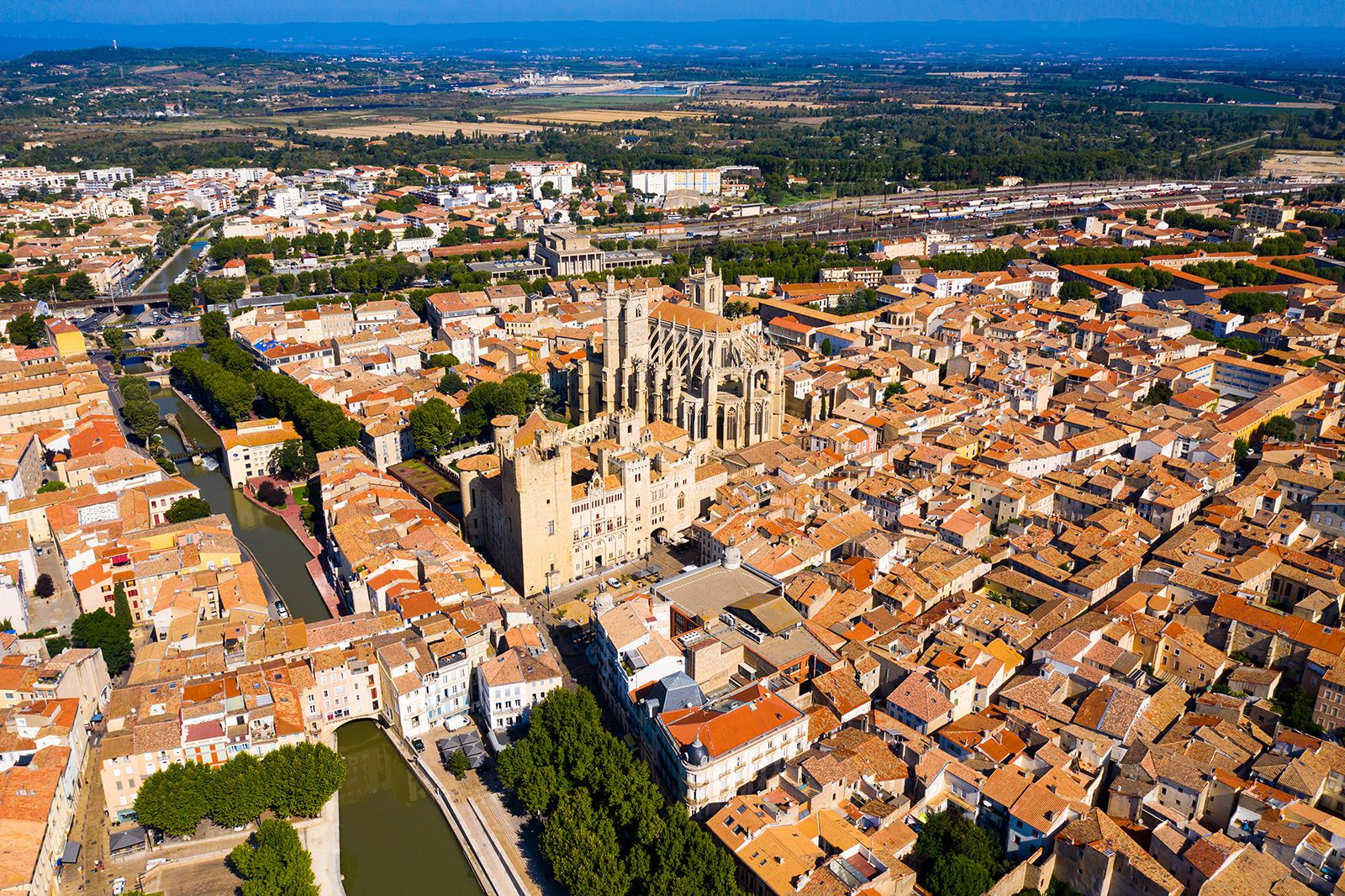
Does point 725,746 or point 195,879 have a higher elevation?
point 725,746

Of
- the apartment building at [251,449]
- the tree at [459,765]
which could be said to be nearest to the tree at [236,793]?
the tree at [459,765]

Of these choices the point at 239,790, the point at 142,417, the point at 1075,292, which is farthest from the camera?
the point at 1075,292

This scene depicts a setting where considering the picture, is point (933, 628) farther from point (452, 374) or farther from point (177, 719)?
point (452, 374)

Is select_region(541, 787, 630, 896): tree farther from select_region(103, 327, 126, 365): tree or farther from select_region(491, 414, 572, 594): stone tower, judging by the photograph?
select_region(103, 327, 126, 365): tree

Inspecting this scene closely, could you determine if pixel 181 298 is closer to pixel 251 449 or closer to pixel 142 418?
pixel 142 418

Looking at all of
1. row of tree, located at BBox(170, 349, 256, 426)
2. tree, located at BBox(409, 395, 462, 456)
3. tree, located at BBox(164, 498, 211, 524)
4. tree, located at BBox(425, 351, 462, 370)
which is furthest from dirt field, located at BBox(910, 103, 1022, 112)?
tree, located at BBox(164, 498, 211, 524)

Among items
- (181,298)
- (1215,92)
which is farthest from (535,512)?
(1215,92)
